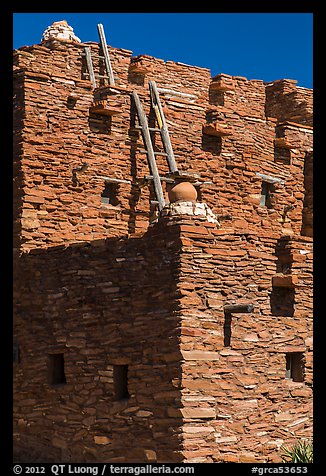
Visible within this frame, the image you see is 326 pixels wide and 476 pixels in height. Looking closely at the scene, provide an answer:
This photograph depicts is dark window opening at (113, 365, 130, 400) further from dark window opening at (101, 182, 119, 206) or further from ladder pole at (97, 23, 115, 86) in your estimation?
ladder pole at (97, 23, 115, 86)

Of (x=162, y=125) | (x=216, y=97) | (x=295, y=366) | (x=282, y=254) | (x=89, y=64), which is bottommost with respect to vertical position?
(x=295, y=366)

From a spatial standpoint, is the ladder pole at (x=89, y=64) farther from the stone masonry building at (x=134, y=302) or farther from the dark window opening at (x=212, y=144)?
the dark window opening at (x=212, y=144)

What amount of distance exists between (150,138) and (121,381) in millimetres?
5704

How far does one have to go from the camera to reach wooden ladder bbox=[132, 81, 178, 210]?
786 inches

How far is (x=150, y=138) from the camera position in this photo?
2047 centimetres

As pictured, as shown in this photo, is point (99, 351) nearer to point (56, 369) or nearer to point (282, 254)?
point (56, 369)

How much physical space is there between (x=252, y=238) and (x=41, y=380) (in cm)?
415

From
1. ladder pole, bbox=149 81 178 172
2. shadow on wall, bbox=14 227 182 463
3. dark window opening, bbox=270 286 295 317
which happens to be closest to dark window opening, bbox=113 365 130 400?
shadow on wall, bbox=14 227 182 463

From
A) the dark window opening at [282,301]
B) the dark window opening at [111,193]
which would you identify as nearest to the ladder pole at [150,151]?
the dark window opening at [111,193]

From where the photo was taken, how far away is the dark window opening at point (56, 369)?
1748cm

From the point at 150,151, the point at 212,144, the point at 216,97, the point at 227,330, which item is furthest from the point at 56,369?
the point at 216,97

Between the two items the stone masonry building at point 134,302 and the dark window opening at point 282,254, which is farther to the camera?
the dark window opening at point 282,254

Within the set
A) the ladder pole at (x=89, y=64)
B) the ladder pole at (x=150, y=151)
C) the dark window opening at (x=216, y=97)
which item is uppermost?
the ladder pole at (x=89, y=64)

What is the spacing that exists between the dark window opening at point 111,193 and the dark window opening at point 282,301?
14.0 ft
